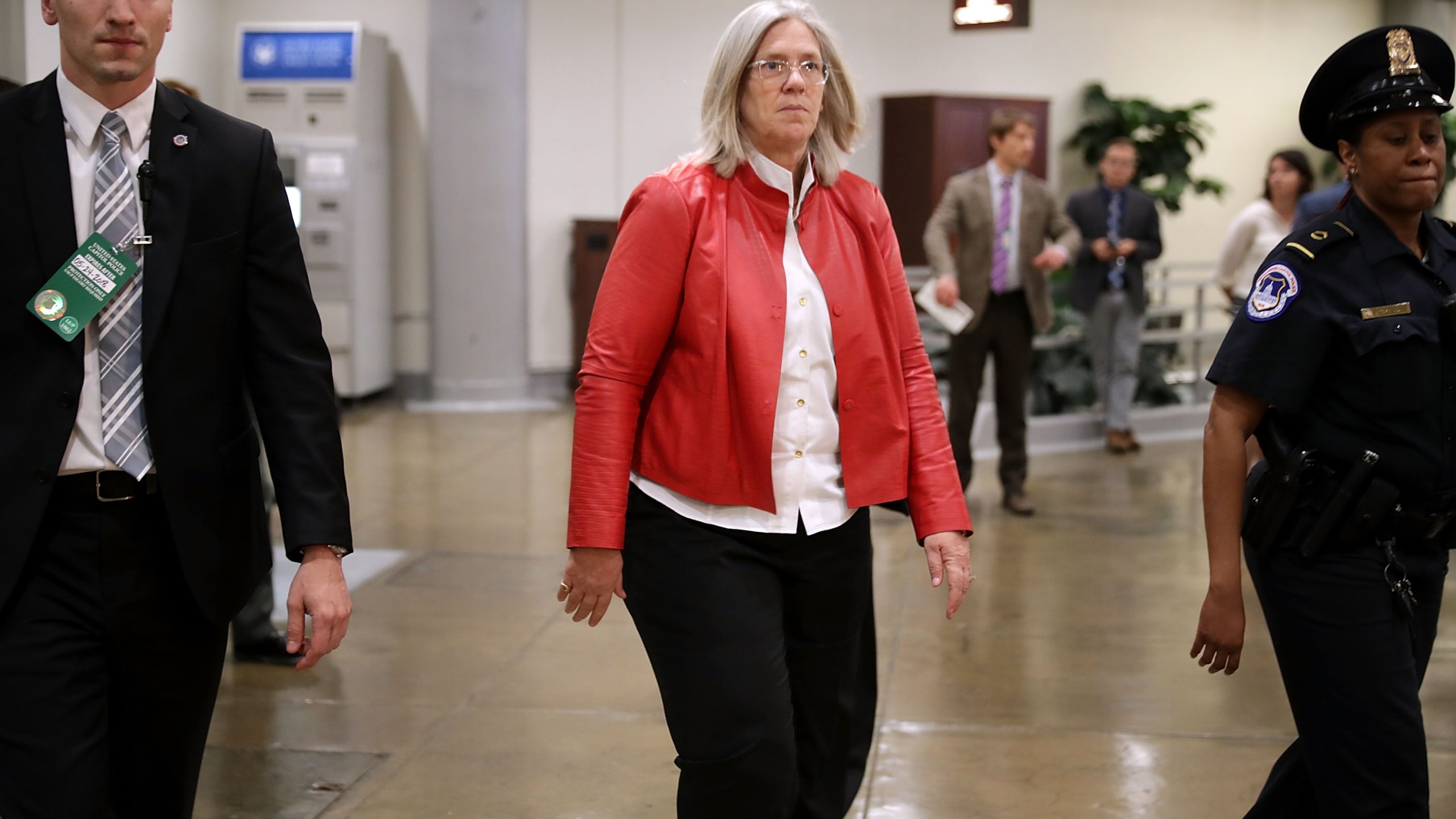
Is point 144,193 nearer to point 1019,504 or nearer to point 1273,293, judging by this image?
point 1273,293

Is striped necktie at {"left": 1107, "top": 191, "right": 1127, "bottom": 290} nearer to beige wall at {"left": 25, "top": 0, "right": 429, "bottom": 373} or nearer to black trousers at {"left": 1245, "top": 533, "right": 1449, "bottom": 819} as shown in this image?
beige wall at {"left": 25, "top": 0, "right": 429, "bottom": 373}

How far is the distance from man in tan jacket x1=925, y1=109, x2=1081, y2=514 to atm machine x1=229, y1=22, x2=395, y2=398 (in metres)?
5.06

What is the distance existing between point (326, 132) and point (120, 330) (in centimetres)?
868

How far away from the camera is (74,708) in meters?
1.82

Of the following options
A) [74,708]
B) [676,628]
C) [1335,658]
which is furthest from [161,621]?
[1335,658]

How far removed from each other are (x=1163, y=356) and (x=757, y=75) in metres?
8.65

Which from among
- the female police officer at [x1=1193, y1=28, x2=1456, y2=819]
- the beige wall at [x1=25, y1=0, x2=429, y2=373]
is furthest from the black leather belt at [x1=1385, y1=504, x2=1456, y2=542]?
the beige wall at [x1=25, y1=0, x2=429, y2=373]

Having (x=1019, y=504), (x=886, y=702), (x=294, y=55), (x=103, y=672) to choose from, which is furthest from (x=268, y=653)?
(x=294, y=55)

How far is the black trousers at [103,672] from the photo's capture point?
5.89 feet

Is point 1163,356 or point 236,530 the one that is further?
point 1163,356

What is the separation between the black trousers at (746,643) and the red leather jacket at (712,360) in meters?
0.08

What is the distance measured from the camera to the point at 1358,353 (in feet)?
7.24

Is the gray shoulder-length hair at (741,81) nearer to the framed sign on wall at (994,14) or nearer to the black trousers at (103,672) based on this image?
the black trousers at (103,672)

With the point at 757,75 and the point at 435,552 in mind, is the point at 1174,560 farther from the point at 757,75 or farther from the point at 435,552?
the point at 757,75
